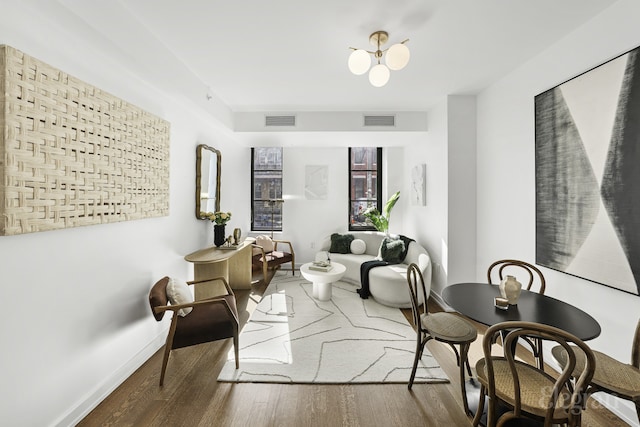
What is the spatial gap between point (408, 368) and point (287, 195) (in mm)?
3956

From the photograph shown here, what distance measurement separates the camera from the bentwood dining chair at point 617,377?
4.44 feet

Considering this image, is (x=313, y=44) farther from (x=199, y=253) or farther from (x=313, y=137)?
(x=199, y=253)

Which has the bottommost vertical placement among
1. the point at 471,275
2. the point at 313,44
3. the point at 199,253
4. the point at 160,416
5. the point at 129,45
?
the point at 160,416

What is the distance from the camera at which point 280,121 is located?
13.5 ft

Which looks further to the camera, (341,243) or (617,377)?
(341,243)

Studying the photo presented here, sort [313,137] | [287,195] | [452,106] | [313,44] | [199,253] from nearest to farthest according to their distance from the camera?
[313,44]
[199,253]
[452,106]
[313,137]
[287,195]

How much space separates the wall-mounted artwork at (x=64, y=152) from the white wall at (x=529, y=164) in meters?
3.46

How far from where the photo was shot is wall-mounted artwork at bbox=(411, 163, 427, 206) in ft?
13.8

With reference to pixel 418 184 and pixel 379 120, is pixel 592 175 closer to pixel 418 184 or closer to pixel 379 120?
pixel 418 184

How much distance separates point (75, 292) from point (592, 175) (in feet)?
11.7

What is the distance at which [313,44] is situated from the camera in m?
2.36

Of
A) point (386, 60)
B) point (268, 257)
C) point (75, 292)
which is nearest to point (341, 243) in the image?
point (268, 257)

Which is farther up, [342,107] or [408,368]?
[342,107]

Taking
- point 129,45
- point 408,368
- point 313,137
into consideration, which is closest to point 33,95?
point 129,45
